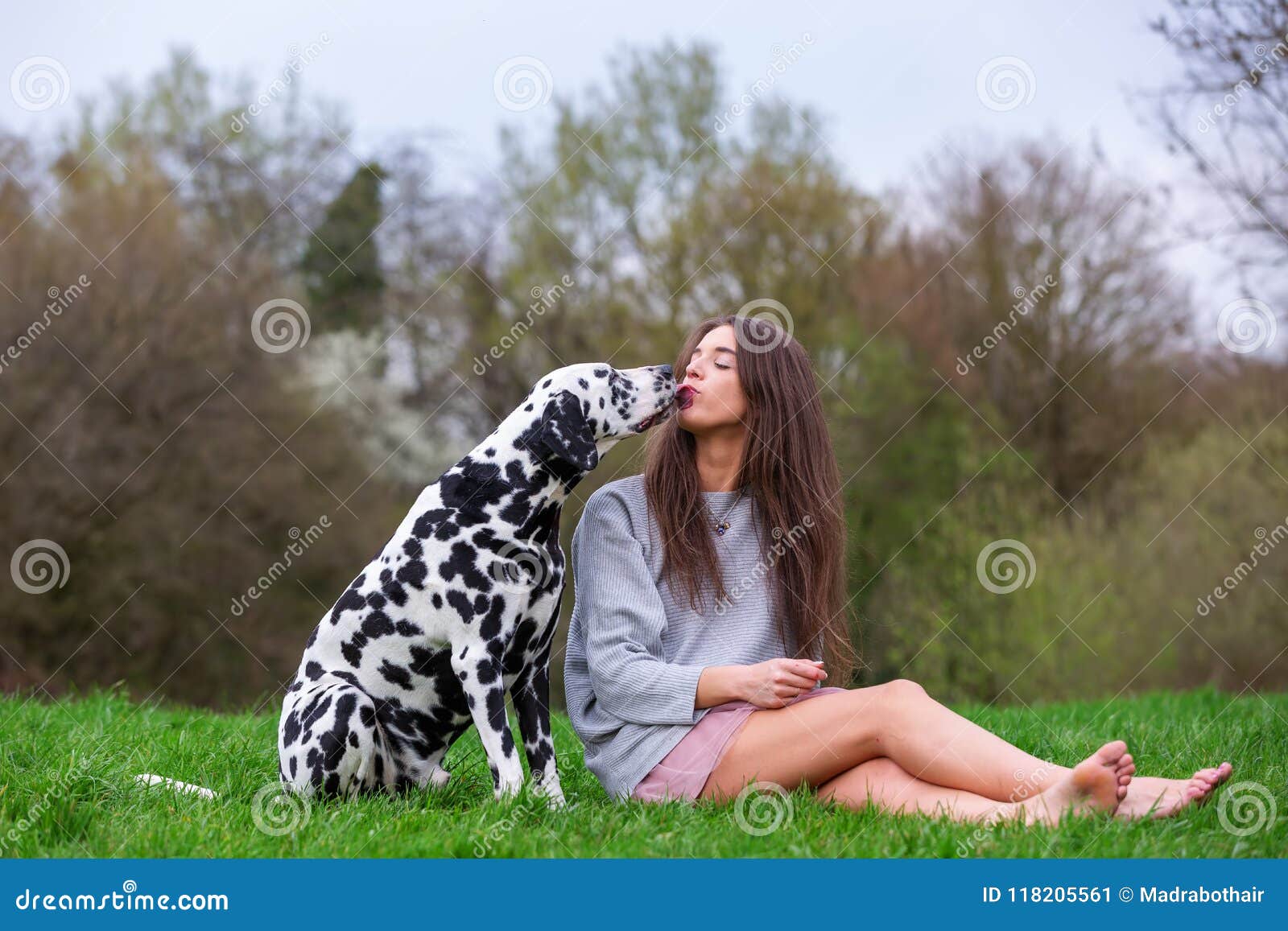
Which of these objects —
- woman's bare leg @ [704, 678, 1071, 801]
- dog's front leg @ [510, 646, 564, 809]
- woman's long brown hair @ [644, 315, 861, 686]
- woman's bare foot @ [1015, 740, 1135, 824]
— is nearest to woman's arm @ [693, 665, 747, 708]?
woman's bare leg @ [704, 678, 1071, 801]

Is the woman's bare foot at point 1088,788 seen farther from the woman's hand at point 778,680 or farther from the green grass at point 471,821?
the woman's hand at point 778,680

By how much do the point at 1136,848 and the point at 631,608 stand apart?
1.66 meters

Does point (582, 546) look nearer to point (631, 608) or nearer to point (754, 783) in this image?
point (631, 608)

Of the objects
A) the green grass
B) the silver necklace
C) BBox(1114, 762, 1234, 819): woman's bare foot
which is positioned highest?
BBox(1114, 762, 1234, 819): woman's bare foot

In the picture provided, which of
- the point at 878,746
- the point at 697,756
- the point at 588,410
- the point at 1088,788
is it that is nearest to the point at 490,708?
the point at 697,756

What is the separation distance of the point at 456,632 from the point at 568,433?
749mm

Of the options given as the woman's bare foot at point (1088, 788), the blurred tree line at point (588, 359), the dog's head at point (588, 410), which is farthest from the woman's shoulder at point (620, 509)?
the blurred tree line at point (588, 359)

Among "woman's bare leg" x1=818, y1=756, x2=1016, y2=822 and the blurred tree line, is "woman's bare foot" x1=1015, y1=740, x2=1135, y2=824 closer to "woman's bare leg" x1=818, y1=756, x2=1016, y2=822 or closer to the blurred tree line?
"woman's bare leg" x1=818, y1=756, x2=1016, y2=822

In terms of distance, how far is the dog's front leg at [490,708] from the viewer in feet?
12.1

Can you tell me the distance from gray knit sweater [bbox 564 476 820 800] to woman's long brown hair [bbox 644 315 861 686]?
2.0 inches

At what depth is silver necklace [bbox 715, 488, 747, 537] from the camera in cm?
419

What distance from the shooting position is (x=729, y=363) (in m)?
4.27

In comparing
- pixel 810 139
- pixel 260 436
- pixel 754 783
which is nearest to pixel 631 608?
pixel 754 783

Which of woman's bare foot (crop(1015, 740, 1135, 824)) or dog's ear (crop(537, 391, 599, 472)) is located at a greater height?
woman's bare foot (crop(1015, 740, 1135, 824))
